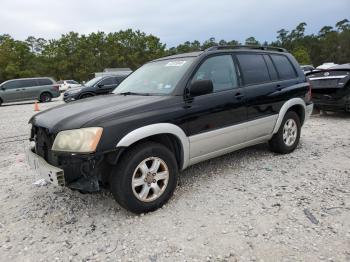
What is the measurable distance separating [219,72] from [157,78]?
→ 0.84 metres

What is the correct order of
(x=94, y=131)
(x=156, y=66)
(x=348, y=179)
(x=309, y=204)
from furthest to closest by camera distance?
(x=156, y=66)
(x=348, y=179)
(x=309, y=204)
(x=94, y=131)

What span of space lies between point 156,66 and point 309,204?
271 cm

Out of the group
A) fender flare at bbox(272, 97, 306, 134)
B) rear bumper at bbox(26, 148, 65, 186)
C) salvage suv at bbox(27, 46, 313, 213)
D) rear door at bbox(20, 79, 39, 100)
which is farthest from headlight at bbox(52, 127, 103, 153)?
rear door at bbox(20, 79, 39, 100)

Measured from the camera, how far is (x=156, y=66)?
4.63 meters

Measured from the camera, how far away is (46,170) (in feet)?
10.6

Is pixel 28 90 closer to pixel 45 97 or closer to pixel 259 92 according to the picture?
pixel 45 97

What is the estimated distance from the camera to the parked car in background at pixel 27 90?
1925 centimetres

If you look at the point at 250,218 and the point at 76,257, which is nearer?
the point at 76,257

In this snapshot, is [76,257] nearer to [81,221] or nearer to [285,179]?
[81,221]

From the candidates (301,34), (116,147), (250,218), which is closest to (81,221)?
(116,147)

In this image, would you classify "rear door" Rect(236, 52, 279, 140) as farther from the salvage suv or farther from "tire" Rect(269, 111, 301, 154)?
"tire" Rect(269, 111, 301, 154)

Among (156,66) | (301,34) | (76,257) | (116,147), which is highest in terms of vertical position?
(301,34)

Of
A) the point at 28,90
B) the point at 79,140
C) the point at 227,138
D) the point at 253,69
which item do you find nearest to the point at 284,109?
the point at 253,69

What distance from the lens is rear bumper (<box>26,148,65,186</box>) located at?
Answer: 3076 millimetres
